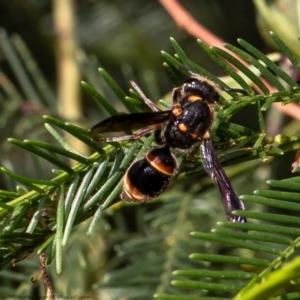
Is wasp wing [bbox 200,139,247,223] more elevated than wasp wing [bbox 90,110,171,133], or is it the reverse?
wasp wing [bbox 90,110,171,133]

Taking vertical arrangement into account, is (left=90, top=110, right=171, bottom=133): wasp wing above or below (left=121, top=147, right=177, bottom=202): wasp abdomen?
above

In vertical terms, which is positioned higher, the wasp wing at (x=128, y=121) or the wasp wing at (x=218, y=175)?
the wasp wing at (x=128, y=121)

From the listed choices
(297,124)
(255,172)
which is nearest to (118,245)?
(255,172)
